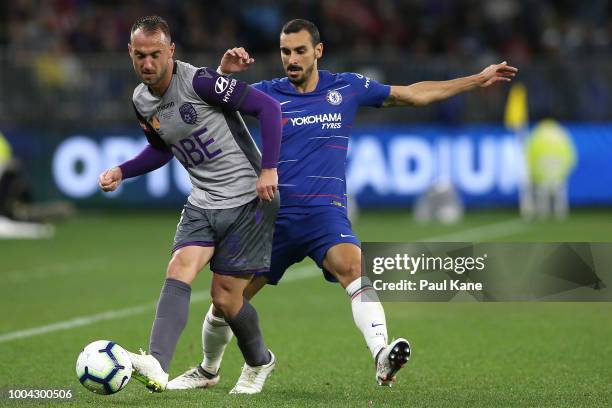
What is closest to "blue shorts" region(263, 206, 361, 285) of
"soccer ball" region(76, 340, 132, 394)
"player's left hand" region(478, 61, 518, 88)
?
"player's left hand" region(478, 61, 518, 88)

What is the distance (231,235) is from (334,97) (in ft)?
3.74

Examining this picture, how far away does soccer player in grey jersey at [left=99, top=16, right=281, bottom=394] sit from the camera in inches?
246

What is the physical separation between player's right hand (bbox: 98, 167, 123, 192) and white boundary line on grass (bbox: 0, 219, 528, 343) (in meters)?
2.69

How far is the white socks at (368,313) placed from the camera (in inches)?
259

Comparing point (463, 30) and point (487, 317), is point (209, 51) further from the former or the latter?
point (487, 317)

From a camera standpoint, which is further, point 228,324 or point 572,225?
point 572,225

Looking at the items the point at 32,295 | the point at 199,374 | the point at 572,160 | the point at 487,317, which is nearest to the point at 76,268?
the point at 32,295

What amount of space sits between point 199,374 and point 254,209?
1.13 metres

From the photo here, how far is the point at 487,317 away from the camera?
1049 centimetres

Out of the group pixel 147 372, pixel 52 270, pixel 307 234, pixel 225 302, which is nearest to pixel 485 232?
pixel 52 270

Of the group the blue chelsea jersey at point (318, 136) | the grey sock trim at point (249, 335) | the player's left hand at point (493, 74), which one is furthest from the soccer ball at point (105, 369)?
the player's left hand at point (493, 74)

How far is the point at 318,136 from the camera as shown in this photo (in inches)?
278

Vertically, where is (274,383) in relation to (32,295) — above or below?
above

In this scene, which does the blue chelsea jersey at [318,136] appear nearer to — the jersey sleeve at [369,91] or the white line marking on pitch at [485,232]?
the jersey sleeve at [369,91]
